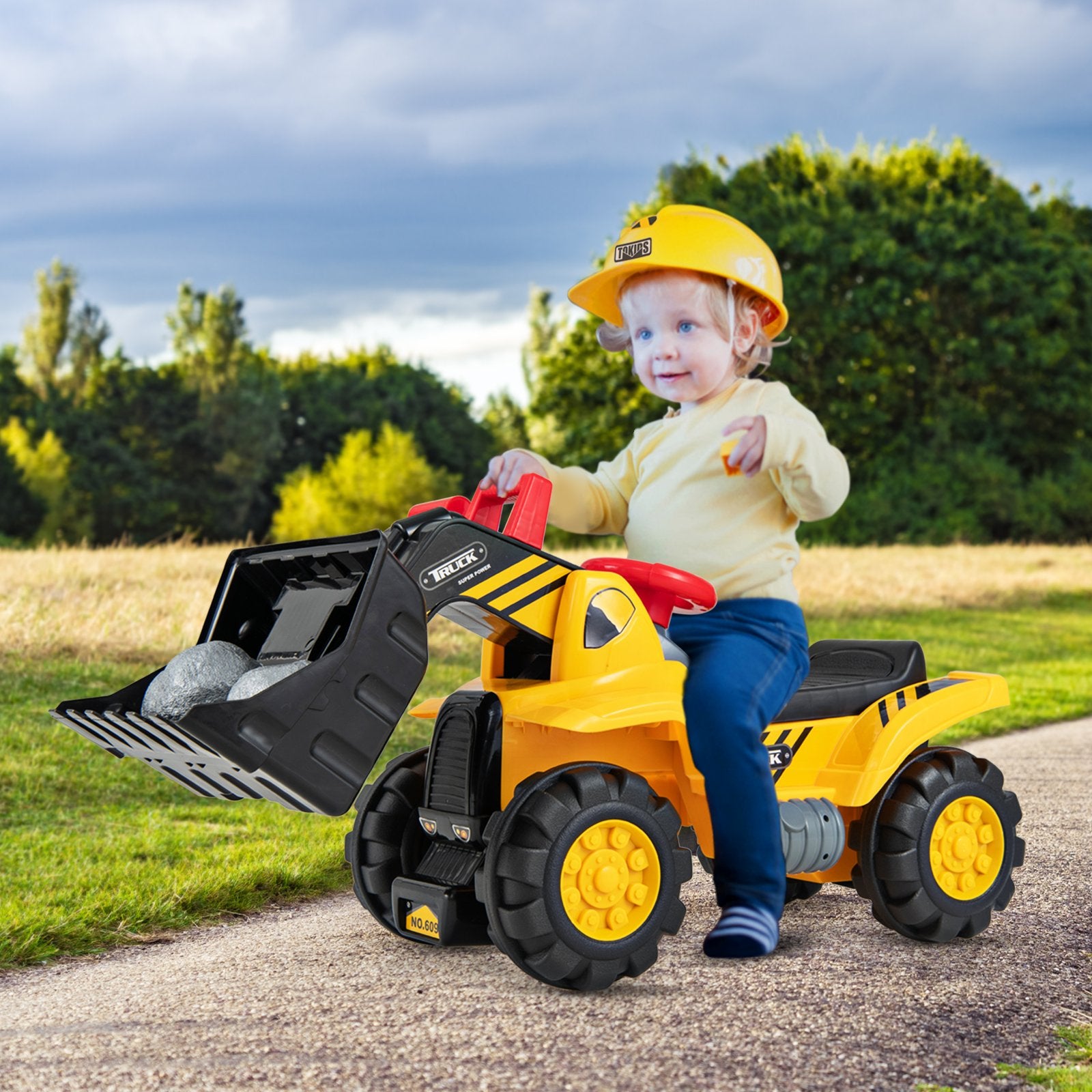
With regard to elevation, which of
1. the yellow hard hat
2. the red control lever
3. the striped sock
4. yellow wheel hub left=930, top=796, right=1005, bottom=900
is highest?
the yellow hard hat

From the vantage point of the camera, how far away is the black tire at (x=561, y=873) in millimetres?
3328

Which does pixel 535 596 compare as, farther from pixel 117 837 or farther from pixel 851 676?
pixel 117 837

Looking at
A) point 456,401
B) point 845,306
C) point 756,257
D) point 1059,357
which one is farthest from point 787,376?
point 756,257

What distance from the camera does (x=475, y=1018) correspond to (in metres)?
3.35

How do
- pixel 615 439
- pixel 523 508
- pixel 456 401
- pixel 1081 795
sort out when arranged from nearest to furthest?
pixel 523 508
pixel 1081 795
pixel 615 439
pixel 456 401

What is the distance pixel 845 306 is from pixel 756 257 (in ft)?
106

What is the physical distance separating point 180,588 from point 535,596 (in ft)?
32.3

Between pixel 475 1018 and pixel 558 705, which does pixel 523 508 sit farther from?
pixel 475 1018

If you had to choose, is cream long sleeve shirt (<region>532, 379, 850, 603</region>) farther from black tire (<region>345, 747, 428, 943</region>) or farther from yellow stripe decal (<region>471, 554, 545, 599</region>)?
black tire (<region>345, 747, 428, 943</region>)

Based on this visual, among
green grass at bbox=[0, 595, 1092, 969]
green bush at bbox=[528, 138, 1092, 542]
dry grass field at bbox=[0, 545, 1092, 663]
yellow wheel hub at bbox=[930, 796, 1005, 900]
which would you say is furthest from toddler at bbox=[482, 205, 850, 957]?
green bush at bbox=[528, 138, 1092, 542]

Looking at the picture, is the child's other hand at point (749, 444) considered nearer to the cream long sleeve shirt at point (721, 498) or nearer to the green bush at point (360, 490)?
the cream long sleeve shirt at point (721, 498)

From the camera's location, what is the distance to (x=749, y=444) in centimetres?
363

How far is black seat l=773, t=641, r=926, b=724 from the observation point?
4.08 m

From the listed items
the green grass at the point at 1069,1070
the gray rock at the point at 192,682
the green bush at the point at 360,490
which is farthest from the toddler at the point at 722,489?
the green bush at the point at 360,490
